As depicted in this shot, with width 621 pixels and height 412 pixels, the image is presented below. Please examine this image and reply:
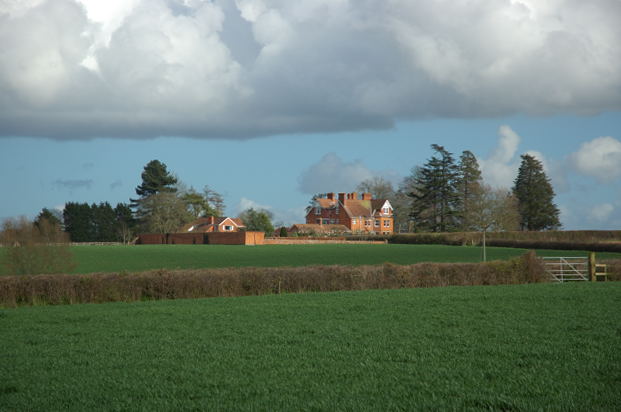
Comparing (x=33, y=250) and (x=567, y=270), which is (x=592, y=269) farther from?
(x=33, y=250)

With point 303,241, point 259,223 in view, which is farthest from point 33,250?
point 259,223

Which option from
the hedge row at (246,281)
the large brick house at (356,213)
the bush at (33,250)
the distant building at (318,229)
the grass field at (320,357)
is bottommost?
the grass field at (320,357)

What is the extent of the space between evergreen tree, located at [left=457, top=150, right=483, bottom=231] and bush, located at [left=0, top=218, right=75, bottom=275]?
64.9 metres

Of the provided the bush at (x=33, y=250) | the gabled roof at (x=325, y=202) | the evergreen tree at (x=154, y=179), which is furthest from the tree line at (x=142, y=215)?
the bush at (x=33, y=250)

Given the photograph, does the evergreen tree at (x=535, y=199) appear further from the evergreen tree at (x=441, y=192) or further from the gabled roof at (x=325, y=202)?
the gabled roof at (x=325, y=202)

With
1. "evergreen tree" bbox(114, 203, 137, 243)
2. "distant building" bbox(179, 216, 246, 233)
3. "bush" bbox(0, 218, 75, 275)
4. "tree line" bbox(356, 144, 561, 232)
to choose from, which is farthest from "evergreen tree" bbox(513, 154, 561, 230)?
"bush" bbox(0, 218, 75, 275)

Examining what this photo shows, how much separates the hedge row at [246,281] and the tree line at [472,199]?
192ft

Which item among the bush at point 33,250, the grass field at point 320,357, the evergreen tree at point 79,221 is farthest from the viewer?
the evergreen tree at point 79,221

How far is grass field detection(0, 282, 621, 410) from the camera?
7777 millimetres

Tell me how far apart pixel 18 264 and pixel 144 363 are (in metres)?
21.7

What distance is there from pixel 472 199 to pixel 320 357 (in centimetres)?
8127

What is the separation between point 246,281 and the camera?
23.2 metres

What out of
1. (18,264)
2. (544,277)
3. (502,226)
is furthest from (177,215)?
(544,277)

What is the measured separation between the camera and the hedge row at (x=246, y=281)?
20984 millimetres
